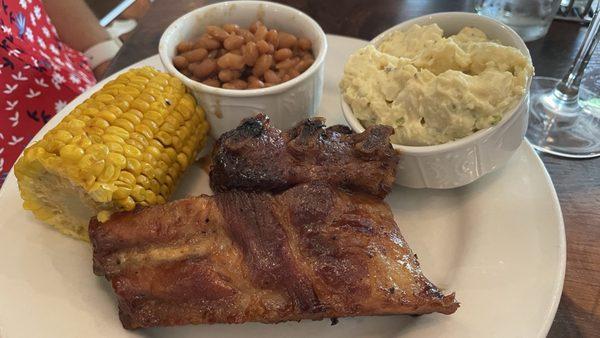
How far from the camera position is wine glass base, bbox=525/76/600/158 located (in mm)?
1932

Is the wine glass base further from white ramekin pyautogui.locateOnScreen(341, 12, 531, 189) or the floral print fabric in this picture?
the floral print fabric

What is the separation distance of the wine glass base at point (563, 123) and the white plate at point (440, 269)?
37 centimetres

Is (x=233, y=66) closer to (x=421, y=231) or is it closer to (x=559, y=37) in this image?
(x=421, y=231)

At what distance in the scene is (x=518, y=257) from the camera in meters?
1.38

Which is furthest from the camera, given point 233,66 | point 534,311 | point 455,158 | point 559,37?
point 559,37

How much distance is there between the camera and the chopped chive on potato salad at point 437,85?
4.67 feet

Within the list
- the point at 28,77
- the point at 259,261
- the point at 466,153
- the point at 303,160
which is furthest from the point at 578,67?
the point at 28,77

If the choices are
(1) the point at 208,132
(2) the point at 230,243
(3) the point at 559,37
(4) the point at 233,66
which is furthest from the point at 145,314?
(3) the point at 559,37

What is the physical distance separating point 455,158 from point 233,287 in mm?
754

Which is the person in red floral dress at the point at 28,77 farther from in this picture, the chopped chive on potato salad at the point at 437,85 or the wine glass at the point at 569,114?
the wine glass at the point at 569,114

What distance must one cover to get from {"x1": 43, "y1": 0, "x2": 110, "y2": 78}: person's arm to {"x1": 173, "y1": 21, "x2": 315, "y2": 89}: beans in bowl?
4.11ft

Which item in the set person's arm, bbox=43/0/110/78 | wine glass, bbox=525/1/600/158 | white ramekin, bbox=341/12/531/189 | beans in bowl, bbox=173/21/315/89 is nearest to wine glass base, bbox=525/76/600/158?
wine glass, bbox=525/1/600/158

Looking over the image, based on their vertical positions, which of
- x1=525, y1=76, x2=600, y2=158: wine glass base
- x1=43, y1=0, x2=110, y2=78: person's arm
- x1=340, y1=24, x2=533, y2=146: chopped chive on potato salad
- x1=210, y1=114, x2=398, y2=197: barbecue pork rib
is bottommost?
x1=43, y1=0, x2=110, y2=78: person's arm

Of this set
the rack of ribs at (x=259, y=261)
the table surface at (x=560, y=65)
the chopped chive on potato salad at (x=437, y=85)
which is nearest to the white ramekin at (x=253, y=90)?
the chopped chive on potato salad at (x=437, y=85)
